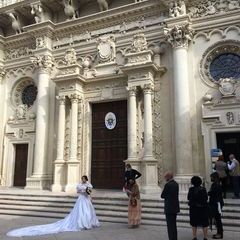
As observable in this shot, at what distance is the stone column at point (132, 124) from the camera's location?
1377cm

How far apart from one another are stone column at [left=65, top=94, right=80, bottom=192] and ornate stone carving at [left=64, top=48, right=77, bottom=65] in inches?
69.5

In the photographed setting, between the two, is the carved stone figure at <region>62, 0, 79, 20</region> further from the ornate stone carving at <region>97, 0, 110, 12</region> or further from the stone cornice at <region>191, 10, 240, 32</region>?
the stone cornice at <region>191, 10, 240, 32</region>

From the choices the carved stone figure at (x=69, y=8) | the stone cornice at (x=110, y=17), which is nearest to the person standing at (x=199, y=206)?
the stone cornice at (x=110, y=17)

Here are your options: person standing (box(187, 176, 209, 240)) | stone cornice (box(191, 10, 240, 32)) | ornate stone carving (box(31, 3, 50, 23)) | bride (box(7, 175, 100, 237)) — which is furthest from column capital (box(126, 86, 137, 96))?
person standing (box(187, 176, 209, 240))

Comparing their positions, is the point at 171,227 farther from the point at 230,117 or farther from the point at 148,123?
the point at 230,117

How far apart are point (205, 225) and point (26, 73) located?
1434 centimetres

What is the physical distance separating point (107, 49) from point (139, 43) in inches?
84.7

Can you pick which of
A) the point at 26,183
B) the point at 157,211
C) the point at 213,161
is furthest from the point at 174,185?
the point at 26,183

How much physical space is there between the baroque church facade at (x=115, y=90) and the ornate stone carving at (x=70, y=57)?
2.6 inches

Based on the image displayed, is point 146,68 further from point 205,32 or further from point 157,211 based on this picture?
point 157,211

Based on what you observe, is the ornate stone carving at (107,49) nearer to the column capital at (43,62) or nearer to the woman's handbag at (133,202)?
the column capital at (43,62)

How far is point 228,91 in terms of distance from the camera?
13195 mm

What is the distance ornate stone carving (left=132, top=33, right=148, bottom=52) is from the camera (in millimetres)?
14492

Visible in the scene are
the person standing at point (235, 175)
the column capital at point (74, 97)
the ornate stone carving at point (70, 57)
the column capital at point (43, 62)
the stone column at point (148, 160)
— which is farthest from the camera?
the column capital at point (43, 62)
